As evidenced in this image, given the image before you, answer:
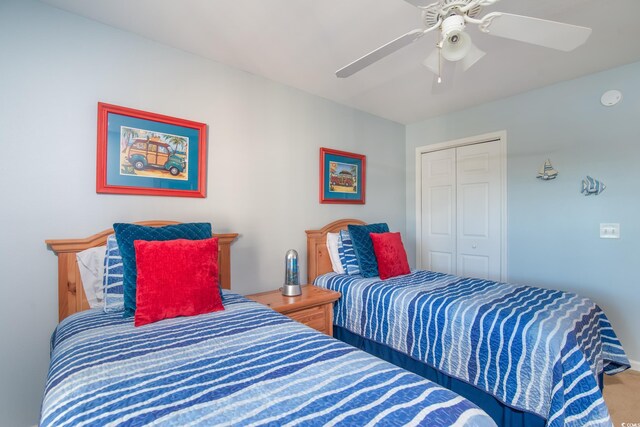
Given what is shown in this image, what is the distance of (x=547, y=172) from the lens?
8.98 feet

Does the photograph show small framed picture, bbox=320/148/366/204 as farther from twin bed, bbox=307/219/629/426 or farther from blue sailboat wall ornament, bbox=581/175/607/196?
blue sailboat wall ornament, bbox=581/175/607/196

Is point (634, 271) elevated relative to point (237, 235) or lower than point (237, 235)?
lower

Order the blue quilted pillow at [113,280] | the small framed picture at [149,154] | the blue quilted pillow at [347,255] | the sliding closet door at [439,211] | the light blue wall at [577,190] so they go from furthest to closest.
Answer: the sliding closet door at [439,211] < the blue quilted pillow at [347,255] < the light blue wall at [577,190] < the small framed picture at [149,154] < the blue quilted pillow at [113,280]

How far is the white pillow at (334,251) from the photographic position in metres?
2.73

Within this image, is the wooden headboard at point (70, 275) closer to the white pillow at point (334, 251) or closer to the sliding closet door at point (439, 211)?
the white pillow at point (334, 251)

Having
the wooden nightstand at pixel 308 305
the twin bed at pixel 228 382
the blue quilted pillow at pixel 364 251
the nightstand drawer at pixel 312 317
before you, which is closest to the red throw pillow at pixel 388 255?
the blue quilted pillow at pixel 364 251

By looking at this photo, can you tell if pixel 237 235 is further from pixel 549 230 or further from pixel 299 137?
pixel 549 230

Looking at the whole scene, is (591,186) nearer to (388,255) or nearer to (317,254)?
(388,255)

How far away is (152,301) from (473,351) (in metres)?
1.69

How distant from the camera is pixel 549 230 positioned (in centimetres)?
274

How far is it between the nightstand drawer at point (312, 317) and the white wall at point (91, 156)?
0.48 metres

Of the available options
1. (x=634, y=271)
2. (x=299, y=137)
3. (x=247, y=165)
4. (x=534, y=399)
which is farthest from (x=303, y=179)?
(x=634, y=271)

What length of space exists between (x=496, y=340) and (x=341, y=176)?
198cm

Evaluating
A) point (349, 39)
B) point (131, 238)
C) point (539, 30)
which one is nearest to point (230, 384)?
point (131, 238)
